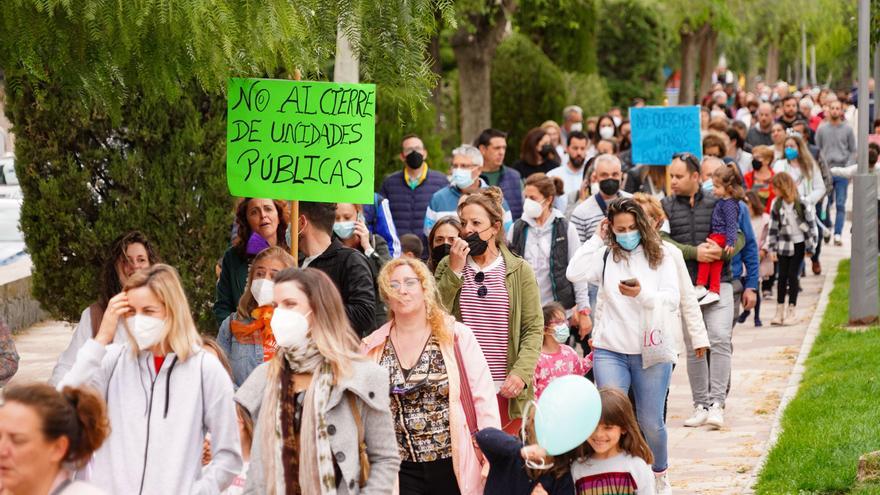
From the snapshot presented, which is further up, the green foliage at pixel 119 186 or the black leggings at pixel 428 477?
the green foliage at pixel 119 186

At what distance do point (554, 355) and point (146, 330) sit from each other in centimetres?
388

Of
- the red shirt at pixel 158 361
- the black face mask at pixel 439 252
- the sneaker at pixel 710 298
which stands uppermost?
the black face mask at pixel 439 252

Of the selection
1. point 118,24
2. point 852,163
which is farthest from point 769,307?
point 118,24

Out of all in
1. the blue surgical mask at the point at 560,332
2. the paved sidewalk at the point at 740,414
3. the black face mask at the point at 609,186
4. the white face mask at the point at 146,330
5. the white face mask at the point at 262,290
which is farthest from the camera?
the black face mask at the point at 609,186

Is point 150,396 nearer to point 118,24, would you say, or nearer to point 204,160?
point 118,24

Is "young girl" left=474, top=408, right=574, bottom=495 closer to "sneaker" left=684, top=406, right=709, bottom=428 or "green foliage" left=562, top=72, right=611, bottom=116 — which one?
"sneaker" left=684, top=406, right=709, bottom=428

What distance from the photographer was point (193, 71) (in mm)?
7848

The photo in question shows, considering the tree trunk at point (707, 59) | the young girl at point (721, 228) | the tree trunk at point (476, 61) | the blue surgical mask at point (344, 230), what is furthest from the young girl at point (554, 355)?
the tree trunk at point (707, 59)

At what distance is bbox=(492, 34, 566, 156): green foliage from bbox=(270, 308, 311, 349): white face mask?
24829mm

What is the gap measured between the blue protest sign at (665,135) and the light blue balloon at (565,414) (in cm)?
891

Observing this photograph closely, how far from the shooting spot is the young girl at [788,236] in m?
16.8

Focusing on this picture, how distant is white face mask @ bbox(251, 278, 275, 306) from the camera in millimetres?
7746

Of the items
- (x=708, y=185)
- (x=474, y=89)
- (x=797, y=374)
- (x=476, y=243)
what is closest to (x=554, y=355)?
(x=476, y=243)

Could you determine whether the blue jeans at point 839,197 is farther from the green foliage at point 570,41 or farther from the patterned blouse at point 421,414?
the patterned blouse at point 421,414
